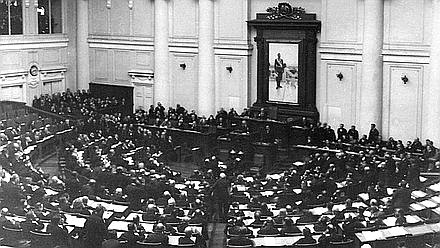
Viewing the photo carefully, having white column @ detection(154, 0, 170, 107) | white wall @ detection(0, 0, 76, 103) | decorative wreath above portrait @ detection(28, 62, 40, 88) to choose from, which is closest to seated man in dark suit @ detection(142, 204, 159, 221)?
white wall @ detection(0, 0, 76, 103)

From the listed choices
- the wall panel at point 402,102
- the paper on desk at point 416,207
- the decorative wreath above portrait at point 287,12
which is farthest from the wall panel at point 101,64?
the paper on desk at point 416,207

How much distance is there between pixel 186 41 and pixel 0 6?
756 centimetres

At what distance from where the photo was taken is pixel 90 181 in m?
15.7

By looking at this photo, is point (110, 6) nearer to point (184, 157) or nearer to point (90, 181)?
point (184, 157)

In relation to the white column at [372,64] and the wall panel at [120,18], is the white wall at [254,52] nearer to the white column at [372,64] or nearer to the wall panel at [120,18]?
the wall panel at [120,18]

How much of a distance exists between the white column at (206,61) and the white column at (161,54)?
1941 millimetres

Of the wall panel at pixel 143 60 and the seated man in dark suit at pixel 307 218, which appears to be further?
the wall panel at pixel 143 60

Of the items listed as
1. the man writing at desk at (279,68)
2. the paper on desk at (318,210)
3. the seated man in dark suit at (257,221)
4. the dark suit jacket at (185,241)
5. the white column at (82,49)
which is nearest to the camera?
the dark suit jacket at (185,241)

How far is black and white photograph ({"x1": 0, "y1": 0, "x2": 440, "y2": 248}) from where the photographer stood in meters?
12.5

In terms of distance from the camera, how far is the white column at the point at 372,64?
2341 centimetres

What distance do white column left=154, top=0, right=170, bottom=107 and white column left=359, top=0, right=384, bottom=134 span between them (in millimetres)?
9210

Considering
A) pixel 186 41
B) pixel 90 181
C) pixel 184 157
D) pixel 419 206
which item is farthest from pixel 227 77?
pixel 419 206

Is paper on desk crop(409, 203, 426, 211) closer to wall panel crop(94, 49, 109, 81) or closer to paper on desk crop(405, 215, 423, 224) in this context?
paper on desk crop(405, 215, 423, 224)

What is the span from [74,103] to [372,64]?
12200mm
